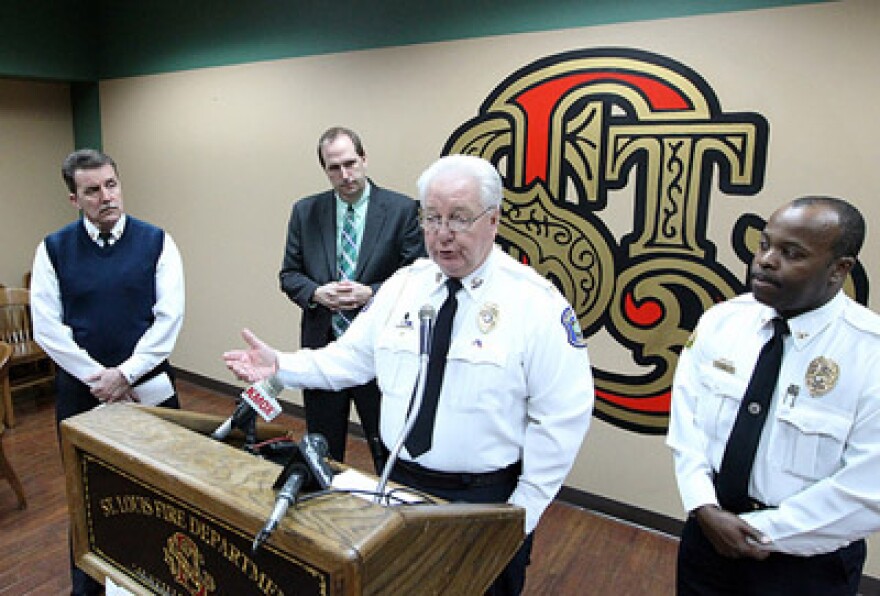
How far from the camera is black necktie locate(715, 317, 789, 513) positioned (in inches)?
56.7

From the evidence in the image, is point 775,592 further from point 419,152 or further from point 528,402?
point 419,152

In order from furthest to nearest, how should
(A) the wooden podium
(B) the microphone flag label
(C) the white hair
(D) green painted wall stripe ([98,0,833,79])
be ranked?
1. (D) green painted wall stripe ([98,0,833,79])
2. (C) the white hair
3. (B) the microphone flag label
4. (A) the wooden podium

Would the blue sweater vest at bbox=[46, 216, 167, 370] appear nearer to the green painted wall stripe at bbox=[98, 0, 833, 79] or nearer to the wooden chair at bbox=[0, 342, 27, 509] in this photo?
the wooden chair at bbox=[0, 342, 27, 509]

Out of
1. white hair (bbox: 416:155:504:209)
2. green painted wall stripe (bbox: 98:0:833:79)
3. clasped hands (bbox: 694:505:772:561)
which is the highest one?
green painted wall stripe (bbox: 98:0:833:79)

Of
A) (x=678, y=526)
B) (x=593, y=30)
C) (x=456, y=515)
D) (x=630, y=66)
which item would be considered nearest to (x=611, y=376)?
(x=678, y=526)

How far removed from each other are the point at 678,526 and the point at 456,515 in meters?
2.38

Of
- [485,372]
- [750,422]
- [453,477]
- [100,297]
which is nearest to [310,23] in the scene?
[100,297]

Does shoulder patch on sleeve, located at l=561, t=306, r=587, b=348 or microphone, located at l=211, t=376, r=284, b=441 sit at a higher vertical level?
shoulder patch on sleeve, located at l=561, t=306, r=587, b=348

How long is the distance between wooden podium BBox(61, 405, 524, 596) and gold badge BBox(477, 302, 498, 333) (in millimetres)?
435

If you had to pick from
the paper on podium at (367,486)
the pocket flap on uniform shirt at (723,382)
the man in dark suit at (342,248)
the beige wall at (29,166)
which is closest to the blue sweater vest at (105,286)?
the man in dark suit at (342,248)

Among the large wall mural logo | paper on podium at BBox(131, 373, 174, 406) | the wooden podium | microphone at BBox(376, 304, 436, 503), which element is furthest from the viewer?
the large wall mural logo

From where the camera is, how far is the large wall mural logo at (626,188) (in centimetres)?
259

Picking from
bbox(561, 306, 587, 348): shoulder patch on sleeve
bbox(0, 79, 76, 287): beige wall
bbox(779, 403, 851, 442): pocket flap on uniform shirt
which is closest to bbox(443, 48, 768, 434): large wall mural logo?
bbox(779, 403, 851, 442): pocket flap on uniform shirt

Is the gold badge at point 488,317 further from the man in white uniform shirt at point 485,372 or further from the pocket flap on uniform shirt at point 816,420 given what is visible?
the pocket flap on uniform shirt at point 816,420
